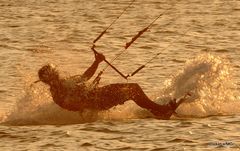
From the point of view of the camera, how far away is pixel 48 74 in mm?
20891

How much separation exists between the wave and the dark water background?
0.02 meters

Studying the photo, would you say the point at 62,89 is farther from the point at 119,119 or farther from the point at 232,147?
the point at 232,147

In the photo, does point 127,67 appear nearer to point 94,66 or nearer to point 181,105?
point 181,105

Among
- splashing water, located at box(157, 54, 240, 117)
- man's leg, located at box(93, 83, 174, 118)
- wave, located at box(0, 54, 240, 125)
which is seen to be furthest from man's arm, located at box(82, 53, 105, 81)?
splashing water, located at box(157, 54, 240, 117)

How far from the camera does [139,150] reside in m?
18.7

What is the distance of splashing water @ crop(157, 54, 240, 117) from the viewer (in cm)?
2216

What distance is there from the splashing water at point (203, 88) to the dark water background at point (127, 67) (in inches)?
0.8

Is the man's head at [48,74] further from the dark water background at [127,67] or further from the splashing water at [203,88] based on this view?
the splashing water at [203,88]

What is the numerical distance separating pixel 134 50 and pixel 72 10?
11.1 meters

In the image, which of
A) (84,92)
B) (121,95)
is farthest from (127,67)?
(84,92)

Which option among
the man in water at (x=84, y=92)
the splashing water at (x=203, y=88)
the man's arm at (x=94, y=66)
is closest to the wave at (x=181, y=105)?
the splashing water at (x=203, y=88)

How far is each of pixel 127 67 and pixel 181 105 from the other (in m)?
7.32

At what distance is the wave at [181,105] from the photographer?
2159 centimetres

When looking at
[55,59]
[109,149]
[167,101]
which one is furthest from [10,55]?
[109,149]
